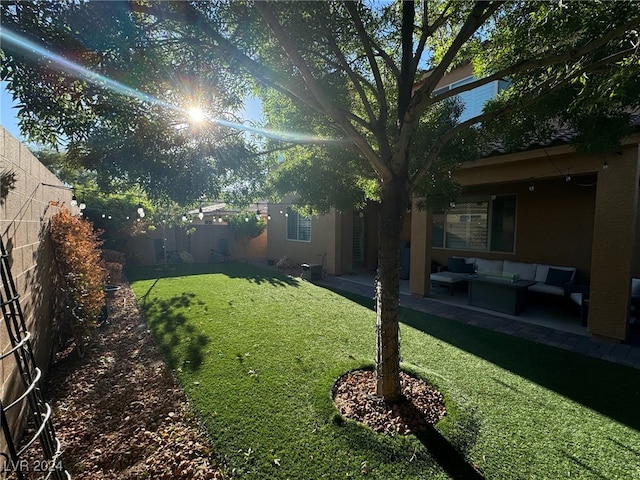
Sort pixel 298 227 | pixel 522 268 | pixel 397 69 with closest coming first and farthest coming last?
pixel 397 69 < pixel 522 268 < pixel 298 227

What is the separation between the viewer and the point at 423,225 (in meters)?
8.60

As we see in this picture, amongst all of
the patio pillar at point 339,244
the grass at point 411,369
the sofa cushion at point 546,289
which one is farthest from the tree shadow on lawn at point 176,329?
the sofa cushion at point 546,289

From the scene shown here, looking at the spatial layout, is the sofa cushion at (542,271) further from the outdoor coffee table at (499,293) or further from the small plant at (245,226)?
the small plant at (245,226)

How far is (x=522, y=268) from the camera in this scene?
8.75m

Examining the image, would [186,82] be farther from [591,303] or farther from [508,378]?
[591,303]

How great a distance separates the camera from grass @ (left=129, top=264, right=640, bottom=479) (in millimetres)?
2746

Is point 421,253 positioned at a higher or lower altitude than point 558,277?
higher

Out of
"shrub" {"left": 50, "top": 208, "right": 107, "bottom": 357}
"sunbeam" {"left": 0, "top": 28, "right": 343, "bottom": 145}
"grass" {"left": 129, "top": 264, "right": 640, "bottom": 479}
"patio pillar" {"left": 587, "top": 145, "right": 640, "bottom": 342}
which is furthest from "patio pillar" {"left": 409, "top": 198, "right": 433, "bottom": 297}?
"shrub" {"left": 50, "top": 208, "right": 107, "bottom": 357}

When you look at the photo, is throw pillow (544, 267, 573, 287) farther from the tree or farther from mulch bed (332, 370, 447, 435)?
mulch bed (332, 370, 447, 435)

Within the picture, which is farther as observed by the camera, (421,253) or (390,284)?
(421,253)

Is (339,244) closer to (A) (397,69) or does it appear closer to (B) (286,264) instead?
(B) (286,264)

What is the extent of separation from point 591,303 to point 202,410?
22.2ft

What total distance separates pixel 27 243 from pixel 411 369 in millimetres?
5276

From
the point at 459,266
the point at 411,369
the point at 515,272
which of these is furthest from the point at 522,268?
the point at 411,369
